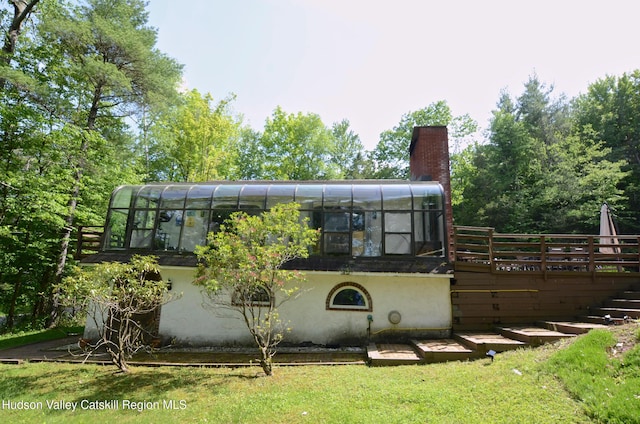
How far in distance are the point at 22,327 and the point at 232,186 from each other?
1177 cm

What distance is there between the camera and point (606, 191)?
17516 mm

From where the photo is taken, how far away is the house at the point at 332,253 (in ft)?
30.7

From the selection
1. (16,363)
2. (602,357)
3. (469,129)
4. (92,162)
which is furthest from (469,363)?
(469,129)

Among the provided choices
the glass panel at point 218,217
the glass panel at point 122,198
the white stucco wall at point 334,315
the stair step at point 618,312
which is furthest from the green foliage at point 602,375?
the glass panel at point 122,198

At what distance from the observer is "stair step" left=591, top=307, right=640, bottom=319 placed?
283 inches

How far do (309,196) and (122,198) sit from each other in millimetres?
6701

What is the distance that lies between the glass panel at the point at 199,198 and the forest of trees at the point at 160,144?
509 cm

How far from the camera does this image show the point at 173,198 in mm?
11102

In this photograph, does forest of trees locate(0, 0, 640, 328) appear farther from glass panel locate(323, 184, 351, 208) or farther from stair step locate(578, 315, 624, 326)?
stair step locate(578, 315, 624, 326)

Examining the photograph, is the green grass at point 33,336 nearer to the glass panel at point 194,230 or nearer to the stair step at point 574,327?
the glass panel at point 194,230

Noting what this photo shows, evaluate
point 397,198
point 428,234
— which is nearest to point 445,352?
point 428,234

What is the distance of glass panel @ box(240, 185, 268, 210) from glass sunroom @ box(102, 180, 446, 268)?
34 millimetres

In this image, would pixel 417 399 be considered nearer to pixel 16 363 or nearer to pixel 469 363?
pixel 469 363

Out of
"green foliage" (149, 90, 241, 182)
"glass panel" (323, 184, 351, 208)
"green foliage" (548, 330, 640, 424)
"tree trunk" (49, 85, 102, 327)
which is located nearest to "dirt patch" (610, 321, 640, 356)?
"green foliage" (548, 330, 640, 424)
